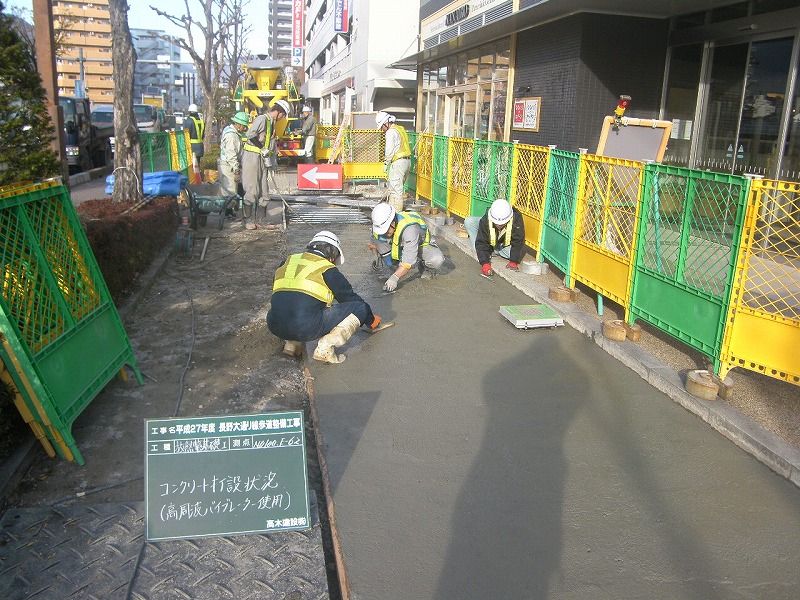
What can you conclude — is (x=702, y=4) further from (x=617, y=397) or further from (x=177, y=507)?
(x=177, y=507)

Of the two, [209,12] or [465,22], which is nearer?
[465,22]

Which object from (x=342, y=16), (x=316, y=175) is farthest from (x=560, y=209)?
(x=342, y=16)

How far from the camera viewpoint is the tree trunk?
9.29 metres

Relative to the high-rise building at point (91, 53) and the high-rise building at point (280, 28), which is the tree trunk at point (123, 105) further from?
the high-rise building at point (280, 28)

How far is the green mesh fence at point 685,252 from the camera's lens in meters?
4.55

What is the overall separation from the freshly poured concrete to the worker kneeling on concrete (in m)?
0.26

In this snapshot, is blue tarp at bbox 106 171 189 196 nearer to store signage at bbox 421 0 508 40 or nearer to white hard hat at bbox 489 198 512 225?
white hard hat at bbox 489 198 512 225

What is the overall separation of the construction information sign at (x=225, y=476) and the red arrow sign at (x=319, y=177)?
1250 cm

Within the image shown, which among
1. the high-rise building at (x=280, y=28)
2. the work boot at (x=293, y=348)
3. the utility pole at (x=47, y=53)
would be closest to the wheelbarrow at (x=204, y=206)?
the utility pole at (x=47, y=53)

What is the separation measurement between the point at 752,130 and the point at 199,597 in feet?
27.3

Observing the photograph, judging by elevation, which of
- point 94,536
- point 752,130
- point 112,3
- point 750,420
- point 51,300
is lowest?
point 94,536

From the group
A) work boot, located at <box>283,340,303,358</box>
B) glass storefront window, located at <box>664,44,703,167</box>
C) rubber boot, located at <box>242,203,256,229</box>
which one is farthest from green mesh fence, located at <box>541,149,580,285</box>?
rubber boot, located at <box>242,203,256,229</box>

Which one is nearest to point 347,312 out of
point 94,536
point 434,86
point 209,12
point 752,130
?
point 94,536

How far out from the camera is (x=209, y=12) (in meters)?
25.2
